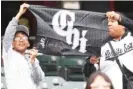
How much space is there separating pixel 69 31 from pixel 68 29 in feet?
0.08

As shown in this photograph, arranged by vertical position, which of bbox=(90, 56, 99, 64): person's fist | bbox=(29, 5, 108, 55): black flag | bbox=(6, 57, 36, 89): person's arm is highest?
bbox=(29, 5, 108, 55): black flag

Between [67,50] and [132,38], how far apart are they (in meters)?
0.76

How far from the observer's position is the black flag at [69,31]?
20.6 feet

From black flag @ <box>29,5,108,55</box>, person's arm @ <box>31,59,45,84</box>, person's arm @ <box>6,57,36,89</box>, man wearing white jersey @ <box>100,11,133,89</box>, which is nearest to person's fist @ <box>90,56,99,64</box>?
black flag @ <box>29,5,108,55</box>

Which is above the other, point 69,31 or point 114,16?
point 114,16

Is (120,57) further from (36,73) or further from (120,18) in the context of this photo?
(36,73)

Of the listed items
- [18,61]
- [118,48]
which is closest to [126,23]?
[118,48]

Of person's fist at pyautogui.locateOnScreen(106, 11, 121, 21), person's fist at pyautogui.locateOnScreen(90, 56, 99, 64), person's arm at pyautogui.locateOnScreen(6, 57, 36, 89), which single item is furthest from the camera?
person's fist at pyautogui.locateOnScreen(90, 56, 99, 64)

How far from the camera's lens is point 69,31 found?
249 inches

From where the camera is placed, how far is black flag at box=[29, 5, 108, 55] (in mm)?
6273

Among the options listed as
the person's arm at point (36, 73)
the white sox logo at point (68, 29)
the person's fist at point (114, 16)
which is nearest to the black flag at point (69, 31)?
the white sox logo at point (68, 29)

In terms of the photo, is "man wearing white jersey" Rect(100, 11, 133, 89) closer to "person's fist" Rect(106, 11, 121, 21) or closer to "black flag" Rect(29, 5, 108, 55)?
"person's fist" Rect(106, 11, 121, 21)

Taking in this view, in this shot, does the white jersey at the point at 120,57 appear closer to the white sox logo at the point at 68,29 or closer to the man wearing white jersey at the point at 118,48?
the man wearing white jersey at the point at 118,48

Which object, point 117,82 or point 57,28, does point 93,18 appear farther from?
point 117,82
